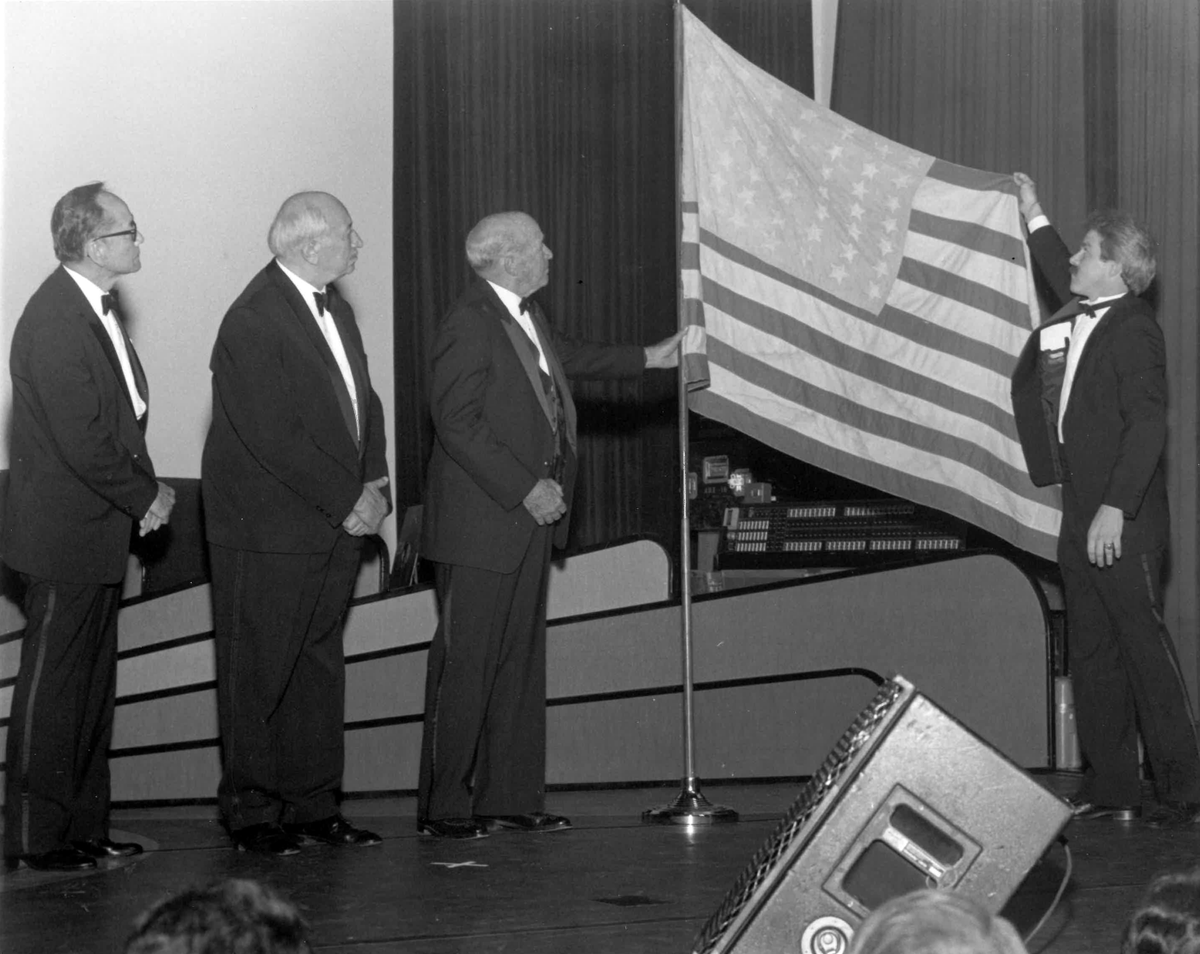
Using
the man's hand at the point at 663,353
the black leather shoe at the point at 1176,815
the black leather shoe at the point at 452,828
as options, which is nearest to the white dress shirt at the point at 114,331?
the black leather shoe at the point at 452,828

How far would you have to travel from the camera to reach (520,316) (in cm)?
405

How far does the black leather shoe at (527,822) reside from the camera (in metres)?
3.86

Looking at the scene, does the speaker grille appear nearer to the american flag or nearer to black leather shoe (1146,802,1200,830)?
black leather shoe (1146,802,1200,830)

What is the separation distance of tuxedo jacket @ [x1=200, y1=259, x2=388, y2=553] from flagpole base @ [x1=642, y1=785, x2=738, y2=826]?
1.14m

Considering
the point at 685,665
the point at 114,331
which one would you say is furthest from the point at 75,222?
the point at 685,665

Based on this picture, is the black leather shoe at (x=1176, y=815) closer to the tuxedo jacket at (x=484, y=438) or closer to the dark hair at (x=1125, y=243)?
the dark hair at (x=1125, y=243)

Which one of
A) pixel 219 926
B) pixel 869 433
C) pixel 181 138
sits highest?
pixel 181 138

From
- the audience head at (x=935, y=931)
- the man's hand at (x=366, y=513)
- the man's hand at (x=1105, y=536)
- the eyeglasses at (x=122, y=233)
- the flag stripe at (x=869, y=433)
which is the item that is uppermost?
the eyeglasses at (x=122, y=233)

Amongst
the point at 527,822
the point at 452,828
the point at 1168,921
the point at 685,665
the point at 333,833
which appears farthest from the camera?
the point at 685,665

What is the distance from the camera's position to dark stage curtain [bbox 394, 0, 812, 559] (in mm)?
6910

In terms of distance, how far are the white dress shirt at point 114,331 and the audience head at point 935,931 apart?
9.25ft

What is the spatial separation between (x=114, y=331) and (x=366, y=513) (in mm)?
721

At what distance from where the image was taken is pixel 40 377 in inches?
134

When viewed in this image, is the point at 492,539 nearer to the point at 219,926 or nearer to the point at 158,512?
the point at 158,512
